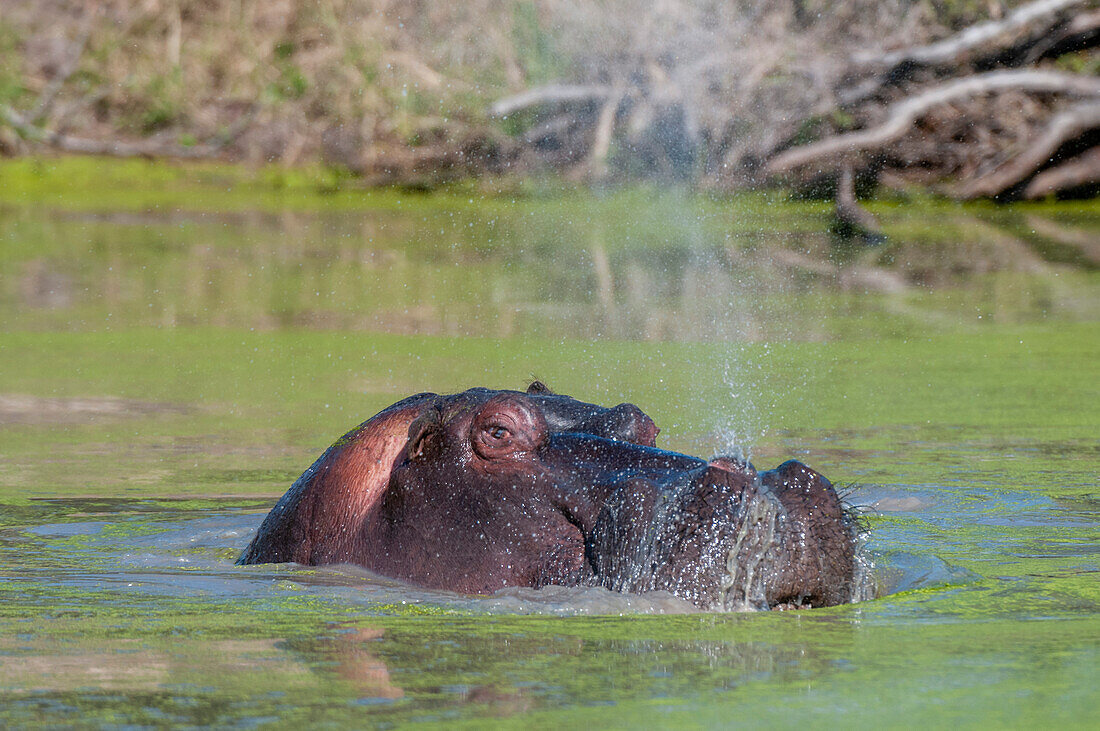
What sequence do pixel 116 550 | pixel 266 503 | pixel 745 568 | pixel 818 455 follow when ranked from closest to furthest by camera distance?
pixel 745 568 < pixel 116 550 < pixel 266 503 < pixel 818 455

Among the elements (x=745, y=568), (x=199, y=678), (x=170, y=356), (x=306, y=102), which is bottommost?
(x=199, y=678)

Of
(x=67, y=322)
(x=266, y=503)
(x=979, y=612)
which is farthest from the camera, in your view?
(x=67, y=322)

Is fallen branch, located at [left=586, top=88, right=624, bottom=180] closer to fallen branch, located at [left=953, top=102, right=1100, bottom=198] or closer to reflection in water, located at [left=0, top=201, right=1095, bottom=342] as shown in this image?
reflection in water, located at [left=0, top=201, right=1095, bottom=342]

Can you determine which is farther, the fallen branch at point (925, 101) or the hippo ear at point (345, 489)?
the fallen branch at point (925, 101)

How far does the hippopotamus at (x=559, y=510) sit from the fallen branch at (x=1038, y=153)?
31.7 feet

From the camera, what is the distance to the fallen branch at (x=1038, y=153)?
12375 mm

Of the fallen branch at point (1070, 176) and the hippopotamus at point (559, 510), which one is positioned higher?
the fallen branch at point (1070, 176)

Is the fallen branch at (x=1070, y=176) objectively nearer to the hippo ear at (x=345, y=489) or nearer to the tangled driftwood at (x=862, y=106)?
the tangled driftwood at (x=862, y=106)

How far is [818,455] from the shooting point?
554cm

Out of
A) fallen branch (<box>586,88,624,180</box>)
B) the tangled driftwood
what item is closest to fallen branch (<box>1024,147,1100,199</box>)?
the tangled driftwood

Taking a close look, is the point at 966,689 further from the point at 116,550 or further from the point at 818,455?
the point at 818,455

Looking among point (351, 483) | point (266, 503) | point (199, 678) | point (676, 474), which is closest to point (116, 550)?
point (266, 503)

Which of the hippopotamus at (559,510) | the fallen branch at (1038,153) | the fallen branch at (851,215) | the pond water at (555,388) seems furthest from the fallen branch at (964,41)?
the hippopotamus at (559,510)

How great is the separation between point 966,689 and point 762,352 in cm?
506
